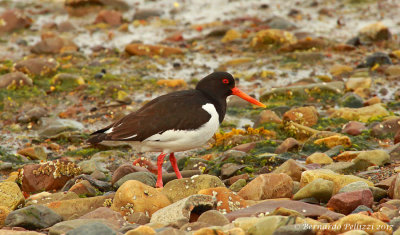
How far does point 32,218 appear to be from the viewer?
5070 millimetres

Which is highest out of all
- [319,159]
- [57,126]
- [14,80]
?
[319,159]

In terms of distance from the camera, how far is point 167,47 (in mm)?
13000

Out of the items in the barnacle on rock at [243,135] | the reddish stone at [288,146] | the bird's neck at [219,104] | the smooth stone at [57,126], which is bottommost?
the smooth stone at [57,126]

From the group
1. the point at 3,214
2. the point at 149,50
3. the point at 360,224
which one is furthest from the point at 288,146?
the point at 149,50

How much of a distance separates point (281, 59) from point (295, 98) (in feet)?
8.24

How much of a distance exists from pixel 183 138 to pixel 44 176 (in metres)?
1.78

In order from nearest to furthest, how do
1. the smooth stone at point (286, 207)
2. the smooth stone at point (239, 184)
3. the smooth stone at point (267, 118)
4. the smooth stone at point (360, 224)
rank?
the smooth stone at point (360, 224), the smooth stone at point (286, 207), the smooth stone at point (239, 184), the smooth stone at point (267, 118)

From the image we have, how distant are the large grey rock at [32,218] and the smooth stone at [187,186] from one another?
3.59 feet

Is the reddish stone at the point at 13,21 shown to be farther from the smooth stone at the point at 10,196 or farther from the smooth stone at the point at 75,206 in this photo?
the smooth stone at the point at 75,206

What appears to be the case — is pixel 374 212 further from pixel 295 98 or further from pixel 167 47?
pixel 167 47

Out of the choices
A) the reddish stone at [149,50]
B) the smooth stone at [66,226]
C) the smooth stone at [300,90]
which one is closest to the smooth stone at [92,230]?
the smooth stone at [66,226]

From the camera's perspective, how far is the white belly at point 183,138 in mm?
6305

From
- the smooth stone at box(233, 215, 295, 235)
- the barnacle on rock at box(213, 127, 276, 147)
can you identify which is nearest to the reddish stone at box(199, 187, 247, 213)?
the smooth stone at box(233, 215, 295, 235)

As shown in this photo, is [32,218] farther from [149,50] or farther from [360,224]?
[149,50]
